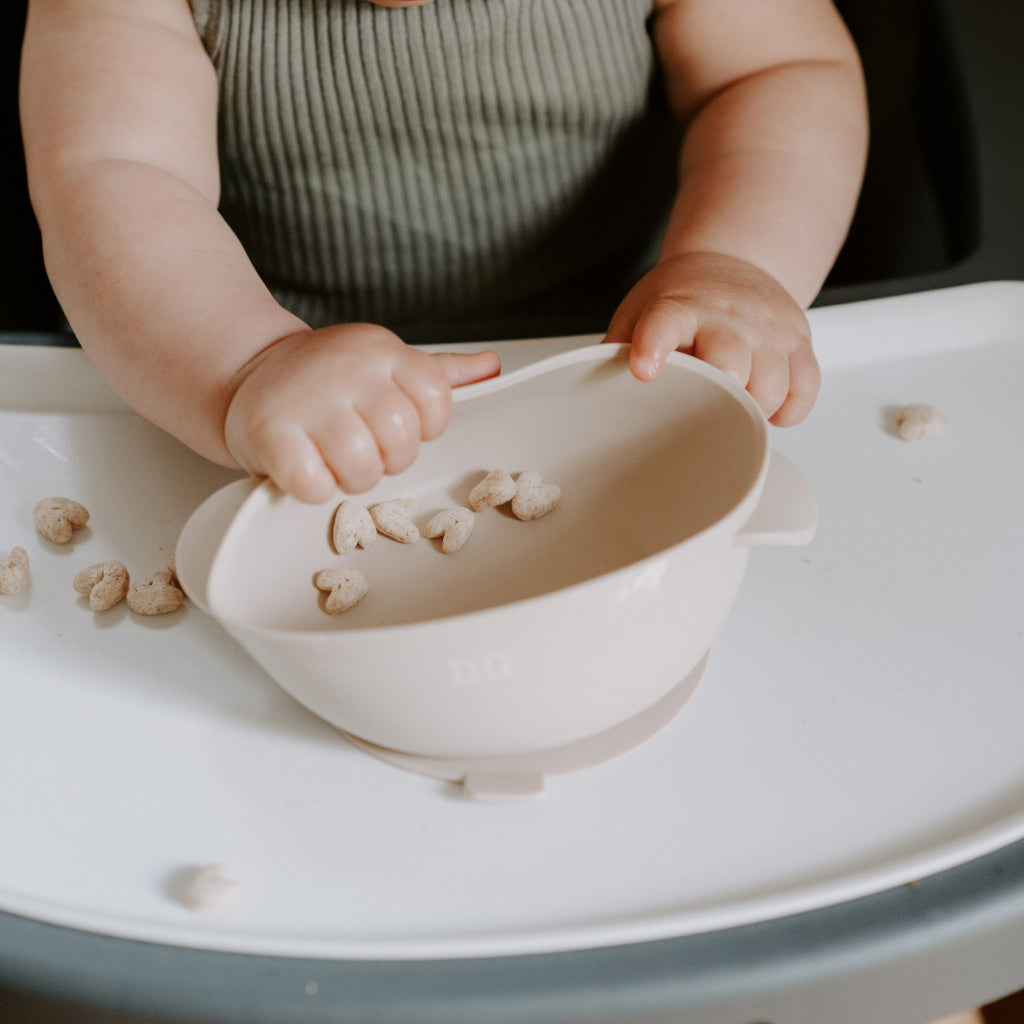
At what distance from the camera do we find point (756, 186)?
0.61 metres

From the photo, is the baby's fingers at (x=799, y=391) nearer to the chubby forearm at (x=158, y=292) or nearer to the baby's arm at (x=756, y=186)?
the baby's arm at (x=756, y=186)

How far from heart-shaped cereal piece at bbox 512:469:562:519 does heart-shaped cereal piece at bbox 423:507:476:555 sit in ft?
0.07

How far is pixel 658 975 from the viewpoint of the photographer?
0.31 meters

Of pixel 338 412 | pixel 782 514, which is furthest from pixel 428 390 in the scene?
pixel 782 514

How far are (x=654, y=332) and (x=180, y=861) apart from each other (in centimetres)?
28

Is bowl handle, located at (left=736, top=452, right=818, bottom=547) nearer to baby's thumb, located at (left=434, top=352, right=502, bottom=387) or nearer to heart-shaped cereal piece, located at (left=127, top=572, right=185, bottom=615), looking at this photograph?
baby's thumb, located at (left=434, top=352, right=502, bottom=387)

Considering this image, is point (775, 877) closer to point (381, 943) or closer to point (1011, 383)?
point (381, 943)

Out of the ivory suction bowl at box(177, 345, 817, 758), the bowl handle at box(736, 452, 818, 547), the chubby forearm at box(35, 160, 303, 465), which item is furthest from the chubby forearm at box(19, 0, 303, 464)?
the bowl handle at box(736, 452, 818, 547)

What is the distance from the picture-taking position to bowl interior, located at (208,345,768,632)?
0.39 m

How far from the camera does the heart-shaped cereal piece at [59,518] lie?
1.54 ft

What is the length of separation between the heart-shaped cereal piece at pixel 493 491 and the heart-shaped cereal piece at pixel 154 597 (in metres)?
0.14

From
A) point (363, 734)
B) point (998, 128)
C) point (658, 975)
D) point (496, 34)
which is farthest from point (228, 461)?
point (998, 128)

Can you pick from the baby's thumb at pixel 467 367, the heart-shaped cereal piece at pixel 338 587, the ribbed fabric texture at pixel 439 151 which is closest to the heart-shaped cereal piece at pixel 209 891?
the heart-shaped cereal piece at pixel 338 587

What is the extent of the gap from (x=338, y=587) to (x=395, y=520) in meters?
0.05
